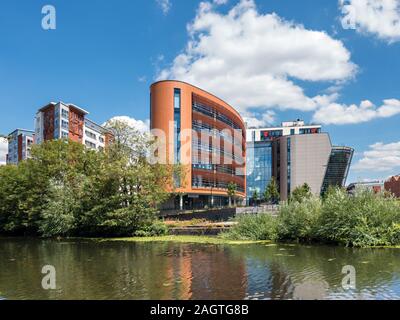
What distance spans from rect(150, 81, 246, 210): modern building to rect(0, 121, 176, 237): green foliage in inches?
712

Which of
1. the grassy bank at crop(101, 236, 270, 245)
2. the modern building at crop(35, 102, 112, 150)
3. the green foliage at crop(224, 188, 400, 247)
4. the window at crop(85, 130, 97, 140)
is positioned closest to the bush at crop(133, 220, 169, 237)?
the grassy bank at crop(101, 236, 270, 245)

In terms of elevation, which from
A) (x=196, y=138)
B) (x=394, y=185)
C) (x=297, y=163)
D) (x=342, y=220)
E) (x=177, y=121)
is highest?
(x=177, y=121)

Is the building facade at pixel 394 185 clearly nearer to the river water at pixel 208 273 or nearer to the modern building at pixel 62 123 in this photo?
the modern building at pixel 62 123

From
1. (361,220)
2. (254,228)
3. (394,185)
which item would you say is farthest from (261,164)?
(361,220)

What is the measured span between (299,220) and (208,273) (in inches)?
627

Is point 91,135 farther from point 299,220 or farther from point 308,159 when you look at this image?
point 299,220

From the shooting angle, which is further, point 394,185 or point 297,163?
point 297,163

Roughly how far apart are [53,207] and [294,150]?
11291cm

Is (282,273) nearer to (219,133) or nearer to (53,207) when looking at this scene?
(53,207)

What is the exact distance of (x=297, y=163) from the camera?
148 m

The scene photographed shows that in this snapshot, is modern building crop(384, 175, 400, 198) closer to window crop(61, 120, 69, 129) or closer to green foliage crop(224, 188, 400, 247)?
green foliage crop(224, 188, 400, 247)

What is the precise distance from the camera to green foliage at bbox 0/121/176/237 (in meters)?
45.8

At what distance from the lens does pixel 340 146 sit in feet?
457

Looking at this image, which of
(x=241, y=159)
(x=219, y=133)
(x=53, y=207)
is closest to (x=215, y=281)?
→ (x=53, y=207)
